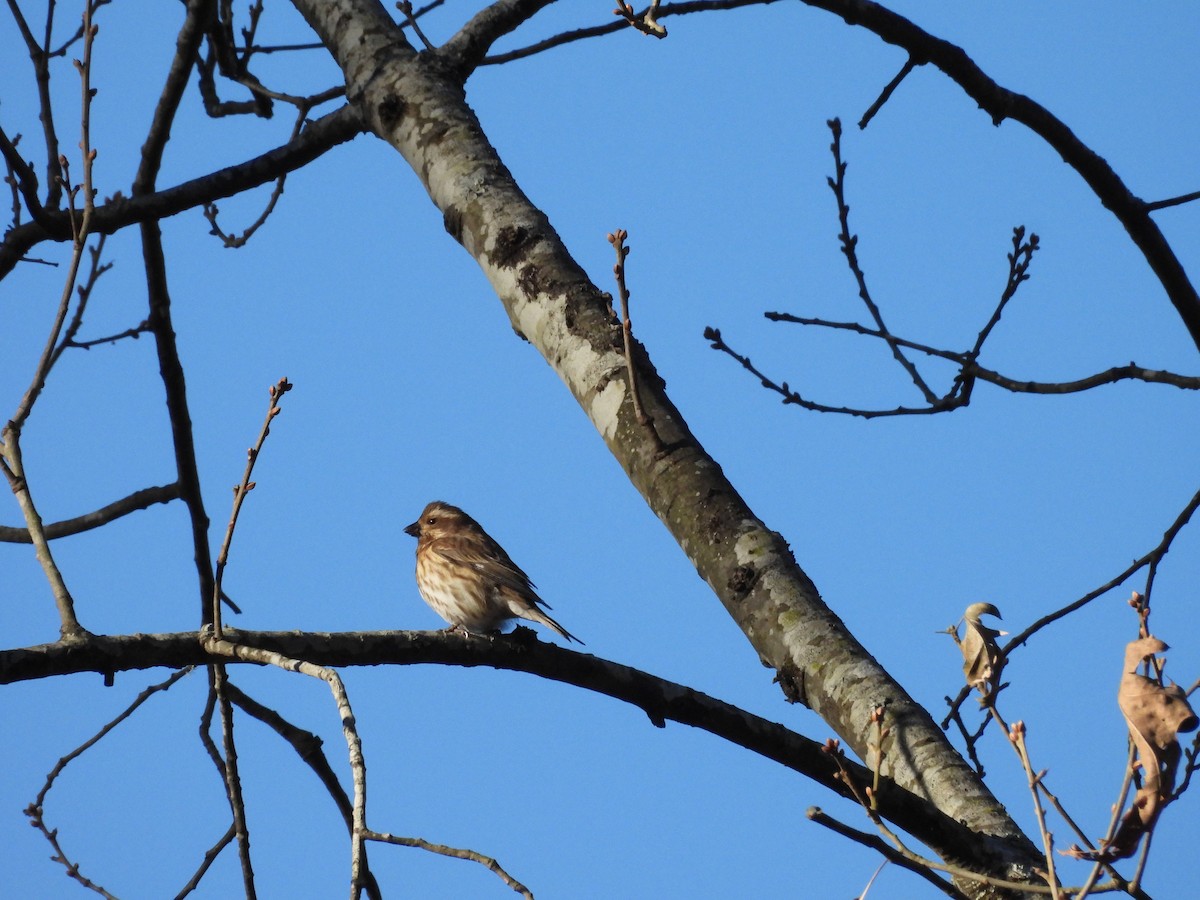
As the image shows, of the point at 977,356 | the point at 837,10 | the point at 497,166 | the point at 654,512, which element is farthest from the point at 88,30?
the point at 977,356

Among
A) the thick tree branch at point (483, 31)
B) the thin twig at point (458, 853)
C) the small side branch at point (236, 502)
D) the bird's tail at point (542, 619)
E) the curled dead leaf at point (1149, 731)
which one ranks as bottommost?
the curled dead leaf at point (1149, 731)

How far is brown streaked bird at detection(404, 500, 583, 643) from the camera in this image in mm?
5227

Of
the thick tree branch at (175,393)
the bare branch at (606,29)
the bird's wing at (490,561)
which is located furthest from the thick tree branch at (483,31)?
the bird's wing at (490,561)

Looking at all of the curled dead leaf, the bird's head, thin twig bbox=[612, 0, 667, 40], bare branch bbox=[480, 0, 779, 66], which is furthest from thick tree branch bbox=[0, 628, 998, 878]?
the bird's head

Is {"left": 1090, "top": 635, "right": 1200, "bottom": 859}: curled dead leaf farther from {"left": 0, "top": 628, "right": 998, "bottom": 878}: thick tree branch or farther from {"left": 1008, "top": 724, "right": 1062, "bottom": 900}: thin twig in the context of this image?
{"left": 0, "top": 628, "right": 998, "bottom": 878}: thick tree branch

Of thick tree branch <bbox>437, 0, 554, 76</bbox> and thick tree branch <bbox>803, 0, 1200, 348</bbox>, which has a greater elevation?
thick tree branch <bbox>437, 0, 554, 76</bbox>

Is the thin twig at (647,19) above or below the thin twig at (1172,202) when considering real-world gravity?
above

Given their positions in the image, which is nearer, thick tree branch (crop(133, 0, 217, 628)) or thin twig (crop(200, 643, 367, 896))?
thin twig (crop(200, 643, 367, 896))

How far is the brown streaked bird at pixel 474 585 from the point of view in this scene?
523cm

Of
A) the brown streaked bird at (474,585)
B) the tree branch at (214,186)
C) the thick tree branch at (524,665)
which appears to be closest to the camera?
the thick tree branch at (524,665)

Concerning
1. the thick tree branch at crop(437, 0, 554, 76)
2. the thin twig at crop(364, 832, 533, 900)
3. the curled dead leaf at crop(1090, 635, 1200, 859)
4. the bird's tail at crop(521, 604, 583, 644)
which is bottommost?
the curled dead leaf at crop(1090, 635, 1200, 859)

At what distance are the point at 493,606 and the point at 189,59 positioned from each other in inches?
98.9

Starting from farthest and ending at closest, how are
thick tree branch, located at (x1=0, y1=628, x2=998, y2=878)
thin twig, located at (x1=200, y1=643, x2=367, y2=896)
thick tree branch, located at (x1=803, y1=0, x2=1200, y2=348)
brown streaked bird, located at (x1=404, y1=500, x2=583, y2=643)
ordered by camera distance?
brown streaked bird, located at (x1=404, y1=500, x2=583, y2=643) → thick tree branch, located at (x1=803, y1=0, x2=1200, y2=348) → thick tree branch, located at (x1=0, y1=628, x2=998, y2=878) → thin twig, located at (x1=200, y1=643, x2=367, y2=896)

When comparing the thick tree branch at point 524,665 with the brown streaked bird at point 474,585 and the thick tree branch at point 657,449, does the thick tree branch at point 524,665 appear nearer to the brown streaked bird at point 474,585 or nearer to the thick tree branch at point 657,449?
the thick tree branch at point 657,449
